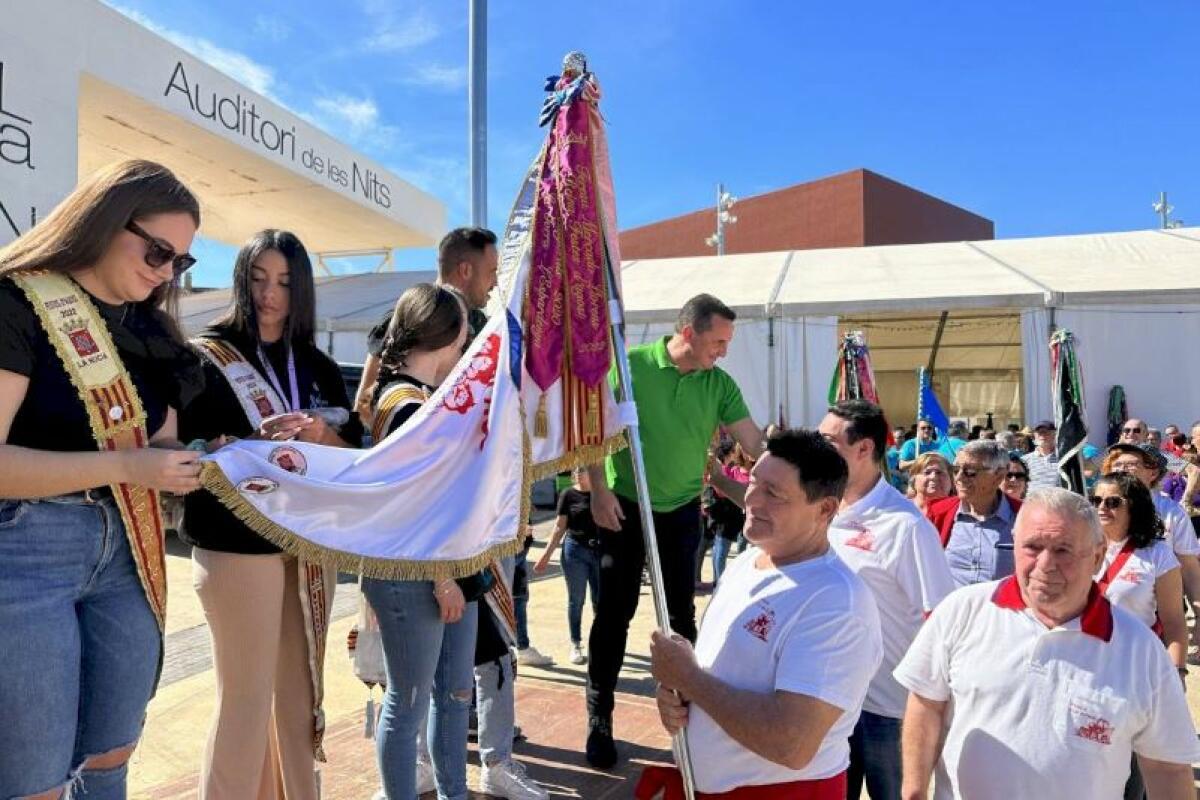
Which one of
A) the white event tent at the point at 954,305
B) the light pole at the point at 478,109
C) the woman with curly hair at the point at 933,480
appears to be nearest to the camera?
the woman with curly hair at the point at 933,480

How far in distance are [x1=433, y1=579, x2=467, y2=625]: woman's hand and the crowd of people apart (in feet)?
0.04

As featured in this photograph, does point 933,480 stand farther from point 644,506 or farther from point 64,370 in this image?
point 64,370

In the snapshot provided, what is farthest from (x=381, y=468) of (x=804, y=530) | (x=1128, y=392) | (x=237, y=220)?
(x=237, y=220)

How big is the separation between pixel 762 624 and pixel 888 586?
976 millimetres

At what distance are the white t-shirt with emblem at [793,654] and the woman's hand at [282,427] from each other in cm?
121

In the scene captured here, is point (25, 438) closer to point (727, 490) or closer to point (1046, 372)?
point (727, 490)

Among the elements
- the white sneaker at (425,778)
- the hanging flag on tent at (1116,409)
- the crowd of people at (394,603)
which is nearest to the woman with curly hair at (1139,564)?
the crowd of people at (394,603)

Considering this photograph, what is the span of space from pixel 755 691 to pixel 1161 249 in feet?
54.3

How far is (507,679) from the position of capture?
325cm

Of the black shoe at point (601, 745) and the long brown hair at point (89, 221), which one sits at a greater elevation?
the long brown hair at point (89, 221)

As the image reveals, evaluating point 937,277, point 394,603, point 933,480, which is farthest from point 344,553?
point 937,277

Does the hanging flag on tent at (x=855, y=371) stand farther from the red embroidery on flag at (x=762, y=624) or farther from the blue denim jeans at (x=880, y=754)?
the red embroidery on flag at (x=762, y=624)

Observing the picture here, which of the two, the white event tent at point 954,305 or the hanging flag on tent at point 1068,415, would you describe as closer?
the hanging flag on tent at point 1068,415

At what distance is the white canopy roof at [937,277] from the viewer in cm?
1232
